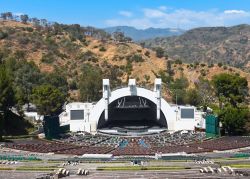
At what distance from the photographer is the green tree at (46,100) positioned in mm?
100688

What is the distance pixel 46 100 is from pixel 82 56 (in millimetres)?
69473

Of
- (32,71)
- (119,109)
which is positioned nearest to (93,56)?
(32,71)

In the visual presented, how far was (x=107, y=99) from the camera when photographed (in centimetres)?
9456

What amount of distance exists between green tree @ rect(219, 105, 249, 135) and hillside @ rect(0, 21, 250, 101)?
5568 centimetres

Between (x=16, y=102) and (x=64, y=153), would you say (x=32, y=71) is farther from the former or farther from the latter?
(x=64, y=153)

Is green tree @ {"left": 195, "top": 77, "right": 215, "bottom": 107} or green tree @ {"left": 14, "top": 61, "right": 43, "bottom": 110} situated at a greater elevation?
green tree @ {"left": 14, "top": 61, "right": 43, "bottom": 110}

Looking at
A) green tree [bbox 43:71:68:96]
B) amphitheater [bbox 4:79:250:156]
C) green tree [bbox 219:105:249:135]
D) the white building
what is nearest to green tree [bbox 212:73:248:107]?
the white building

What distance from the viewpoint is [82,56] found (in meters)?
169

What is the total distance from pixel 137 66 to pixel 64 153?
97.9 metres

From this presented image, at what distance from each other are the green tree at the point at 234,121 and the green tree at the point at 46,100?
125ft

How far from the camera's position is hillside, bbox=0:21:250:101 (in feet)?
514

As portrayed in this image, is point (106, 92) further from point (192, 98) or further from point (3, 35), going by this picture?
point (3, 35)

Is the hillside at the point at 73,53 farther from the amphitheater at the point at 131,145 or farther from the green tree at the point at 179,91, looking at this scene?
the amphitheater at the point at 131,145

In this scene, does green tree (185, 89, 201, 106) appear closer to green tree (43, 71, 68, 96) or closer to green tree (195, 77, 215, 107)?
green tree (195, 77, 215, 107)
